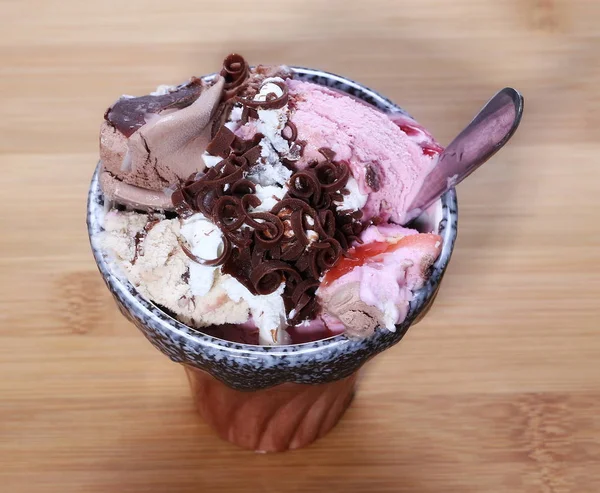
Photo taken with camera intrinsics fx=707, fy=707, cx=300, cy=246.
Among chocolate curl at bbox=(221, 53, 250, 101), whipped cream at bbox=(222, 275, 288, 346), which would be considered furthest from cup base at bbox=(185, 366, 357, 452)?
chocolate curl at bbox=(221, 53, 250, 101)

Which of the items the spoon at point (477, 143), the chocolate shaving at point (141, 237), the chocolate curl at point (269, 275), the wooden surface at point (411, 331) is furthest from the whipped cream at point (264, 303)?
the wooden surface at point (411, 331)

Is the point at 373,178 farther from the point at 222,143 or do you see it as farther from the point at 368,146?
the point at 222,143

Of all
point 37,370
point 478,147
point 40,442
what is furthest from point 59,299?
point 478,147

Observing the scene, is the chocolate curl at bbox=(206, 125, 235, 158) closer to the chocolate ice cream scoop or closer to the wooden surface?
the chocolate ice cream scoop

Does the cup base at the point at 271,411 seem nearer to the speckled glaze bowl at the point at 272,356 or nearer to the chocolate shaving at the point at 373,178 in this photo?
the speckled glaze bowl at the point at 272,356

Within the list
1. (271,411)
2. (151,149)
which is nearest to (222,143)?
(151,149)

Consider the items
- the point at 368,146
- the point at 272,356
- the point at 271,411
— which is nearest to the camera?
the point at 272,356
